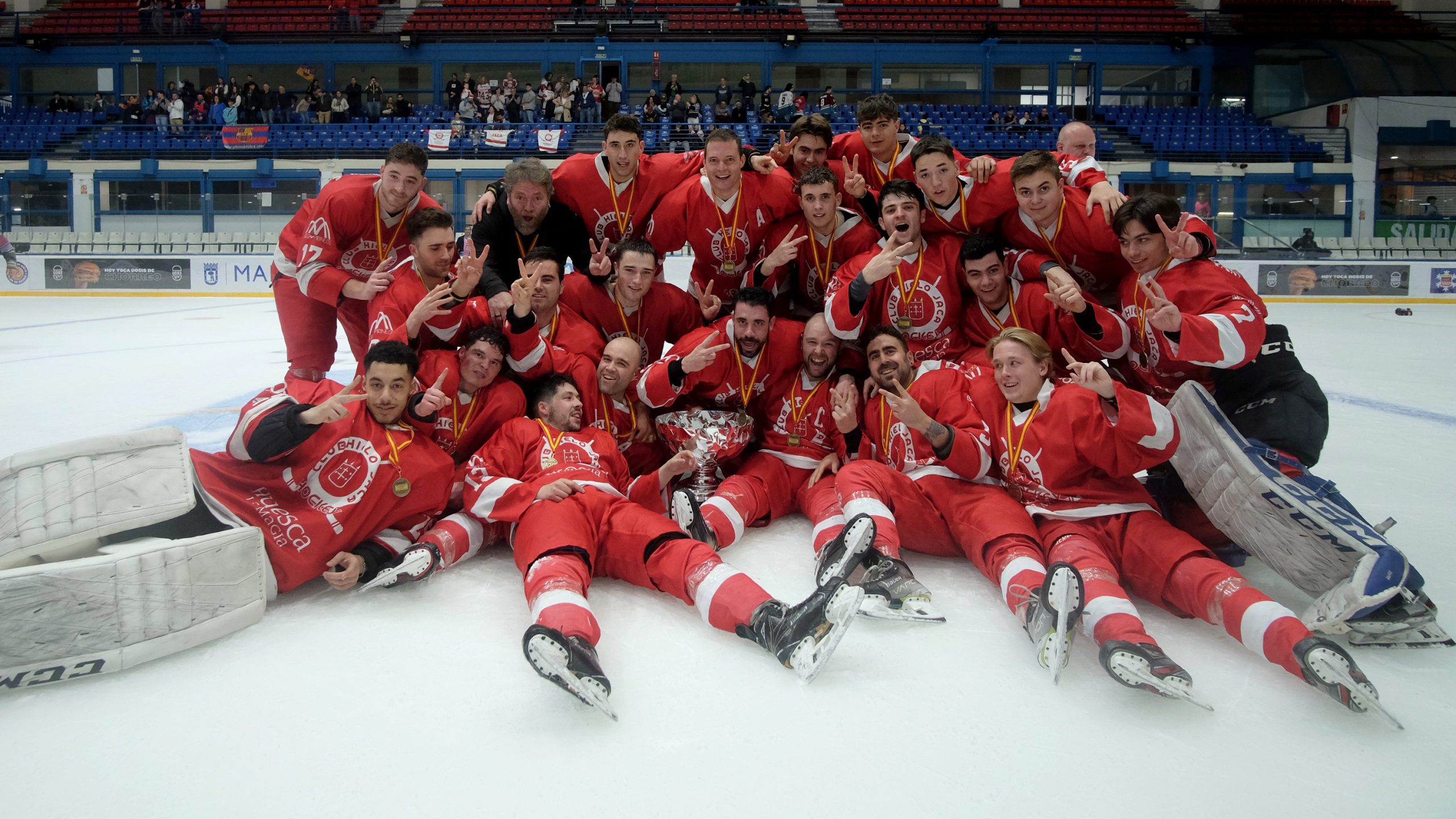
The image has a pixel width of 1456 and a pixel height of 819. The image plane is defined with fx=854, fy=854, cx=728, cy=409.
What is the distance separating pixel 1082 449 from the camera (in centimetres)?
297

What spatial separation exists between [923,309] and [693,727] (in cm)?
245

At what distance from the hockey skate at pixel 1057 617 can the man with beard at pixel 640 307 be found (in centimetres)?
231

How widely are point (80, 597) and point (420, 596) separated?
0.98 meters

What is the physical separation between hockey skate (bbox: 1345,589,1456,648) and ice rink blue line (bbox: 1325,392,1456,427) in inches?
150

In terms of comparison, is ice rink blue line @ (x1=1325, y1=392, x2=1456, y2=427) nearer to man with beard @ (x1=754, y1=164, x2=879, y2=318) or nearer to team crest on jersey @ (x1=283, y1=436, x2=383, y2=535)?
man with beard @ (x1=754, y1=164, x2=879, y2=318)

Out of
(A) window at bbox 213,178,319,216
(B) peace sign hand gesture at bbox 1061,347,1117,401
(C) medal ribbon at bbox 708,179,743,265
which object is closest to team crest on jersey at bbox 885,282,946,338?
(C) medal ribbon at bbox 708,179,743,265

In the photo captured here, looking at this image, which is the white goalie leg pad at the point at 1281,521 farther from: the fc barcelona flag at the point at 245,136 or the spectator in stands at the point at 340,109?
the spectator in stands at the point at 340,109

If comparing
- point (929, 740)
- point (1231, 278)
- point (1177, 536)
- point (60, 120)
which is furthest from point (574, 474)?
point (60, 120)

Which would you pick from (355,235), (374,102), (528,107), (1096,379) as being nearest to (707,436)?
(1096,379)

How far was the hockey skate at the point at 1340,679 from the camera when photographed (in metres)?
2.12

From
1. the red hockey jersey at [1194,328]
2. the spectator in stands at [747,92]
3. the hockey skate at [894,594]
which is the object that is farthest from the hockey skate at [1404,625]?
the spectator in stands at [747,92]

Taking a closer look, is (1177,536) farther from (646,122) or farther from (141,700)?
(646,122)

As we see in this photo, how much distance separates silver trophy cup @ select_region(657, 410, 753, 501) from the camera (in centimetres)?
384

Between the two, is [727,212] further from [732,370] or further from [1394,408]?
[1394,408]
